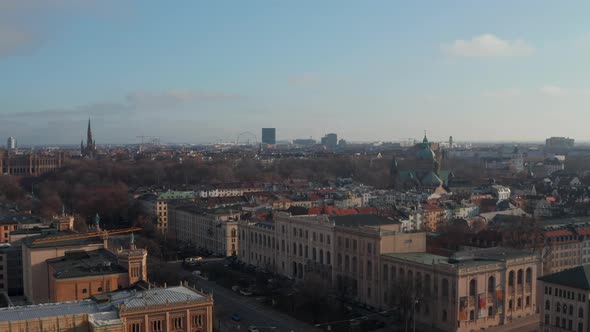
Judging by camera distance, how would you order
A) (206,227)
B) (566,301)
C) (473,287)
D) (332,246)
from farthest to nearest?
(206,227)
(332,246)
(473,287)
(566,301)

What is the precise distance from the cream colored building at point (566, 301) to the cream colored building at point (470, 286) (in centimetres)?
437

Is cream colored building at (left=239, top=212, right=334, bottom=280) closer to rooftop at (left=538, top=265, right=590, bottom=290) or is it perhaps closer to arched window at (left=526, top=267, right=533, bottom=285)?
arched window at (left=526, top=267, right=533, bottom=285)

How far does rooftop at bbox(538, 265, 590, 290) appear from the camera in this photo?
150ft

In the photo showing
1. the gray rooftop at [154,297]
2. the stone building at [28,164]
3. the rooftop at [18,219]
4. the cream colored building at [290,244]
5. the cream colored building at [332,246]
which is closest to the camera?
the gray rooftop at [154,297]

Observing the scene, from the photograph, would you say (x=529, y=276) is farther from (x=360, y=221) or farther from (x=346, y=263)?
(x=360, y=221)

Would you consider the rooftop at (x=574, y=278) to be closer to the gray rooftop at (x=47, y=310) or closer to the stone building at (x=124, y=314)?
the stone building at (x=124, y=314)

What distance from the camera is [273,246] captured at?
241 feet

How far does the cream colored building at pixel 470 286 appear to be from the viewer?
166 ft

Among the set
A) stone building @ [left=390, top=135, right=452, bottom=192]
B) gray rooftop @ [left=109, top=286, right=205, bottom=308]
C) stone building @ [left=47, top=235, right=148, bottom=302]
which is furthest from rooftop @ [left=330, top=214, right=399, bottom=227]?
stone building @ [left=390, top=135, right=452, bottom=192]

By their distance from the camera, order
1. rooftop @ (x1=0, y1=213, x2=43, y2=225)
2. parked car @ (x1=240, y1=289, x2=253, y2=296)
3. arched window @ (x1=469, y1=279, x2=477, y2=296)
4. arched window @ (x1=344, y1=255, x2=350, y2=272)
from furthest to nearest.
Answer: rooftop @ (x1=0, y1=213, x2=43, y2=225) → arched window @ (x1=344, y1=255, x2=350, y2=272) → parked car @ (x1=240, y1=289, x2=253, y2=296) → arched window @ (x1=469, y1=279, x2=477, y2=296)

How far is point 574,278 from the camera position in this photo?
46750 millimetres

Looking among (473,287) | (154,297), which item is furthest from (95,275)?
(473,287)

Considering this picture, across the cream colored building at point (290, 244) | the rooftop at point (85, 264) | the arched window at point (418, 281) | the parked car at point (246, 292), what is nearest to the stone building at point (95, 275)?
the rooftop at point (85, 264)

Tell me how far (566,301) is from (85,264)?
34.0 metres
